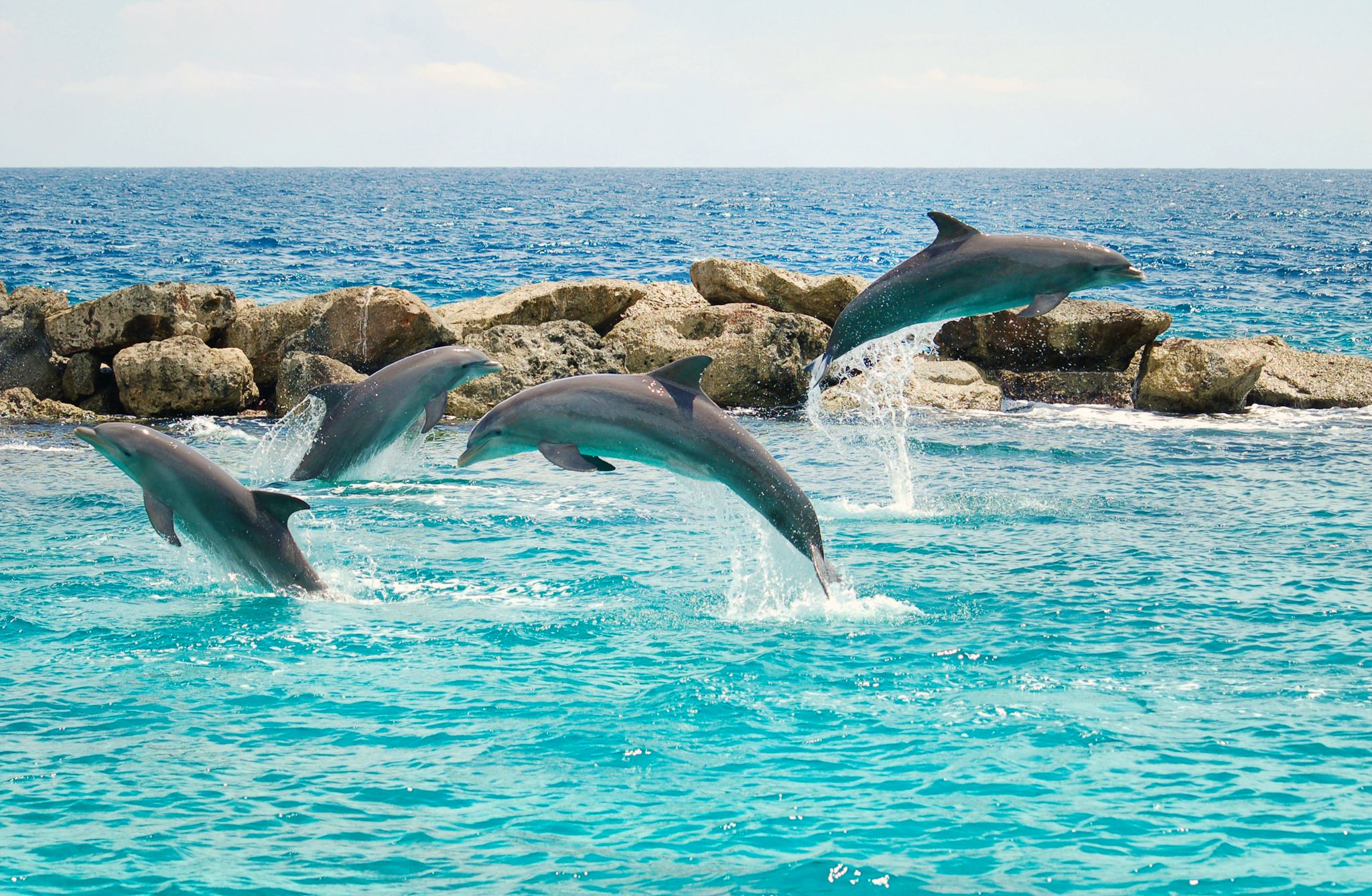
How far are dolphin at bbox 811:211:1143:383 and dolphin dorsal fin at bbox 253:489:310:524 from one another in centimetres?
361

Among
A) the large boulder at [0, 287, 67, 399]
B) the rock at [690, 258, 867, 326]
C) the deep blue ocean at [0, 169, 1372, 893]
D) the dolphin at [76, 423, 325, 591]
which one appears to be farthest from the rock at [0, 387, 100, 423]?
the rock at [690, 258, 867, 326]

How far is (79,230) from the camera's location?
5834 cm

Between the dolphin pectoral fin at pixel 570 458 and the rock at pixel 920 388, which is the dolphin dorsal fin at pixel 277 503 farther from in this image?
the rock at pixel 920 388

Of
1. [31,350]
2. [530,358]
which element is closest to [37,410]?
[31,350]

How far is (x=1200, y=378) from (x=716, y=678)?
11688mm

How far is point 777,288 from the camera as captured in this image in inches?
773

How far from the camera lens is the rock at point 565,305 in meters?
19.0

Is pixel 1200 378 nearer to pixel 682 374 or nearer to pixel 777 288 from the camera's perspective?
pixel 777 288

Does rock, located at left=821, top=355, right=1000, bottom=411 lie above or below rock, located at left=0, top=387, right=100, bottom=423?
above

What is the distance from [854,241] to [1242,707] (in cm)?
5221

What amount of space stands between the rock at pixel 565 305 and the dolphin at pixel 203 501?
36.0ft

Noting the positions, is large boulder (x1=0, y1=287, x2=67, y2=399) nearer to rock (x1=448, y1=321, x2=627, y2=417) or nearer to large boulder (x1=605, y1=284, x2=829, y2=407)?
rock (x1=448, y1=321, x2=627, y2=417)

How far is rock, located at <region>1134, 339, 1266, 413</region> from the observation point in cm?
1639

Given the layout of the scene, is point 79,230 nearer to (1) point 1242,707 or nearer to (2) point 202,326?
(2) point 202,326
